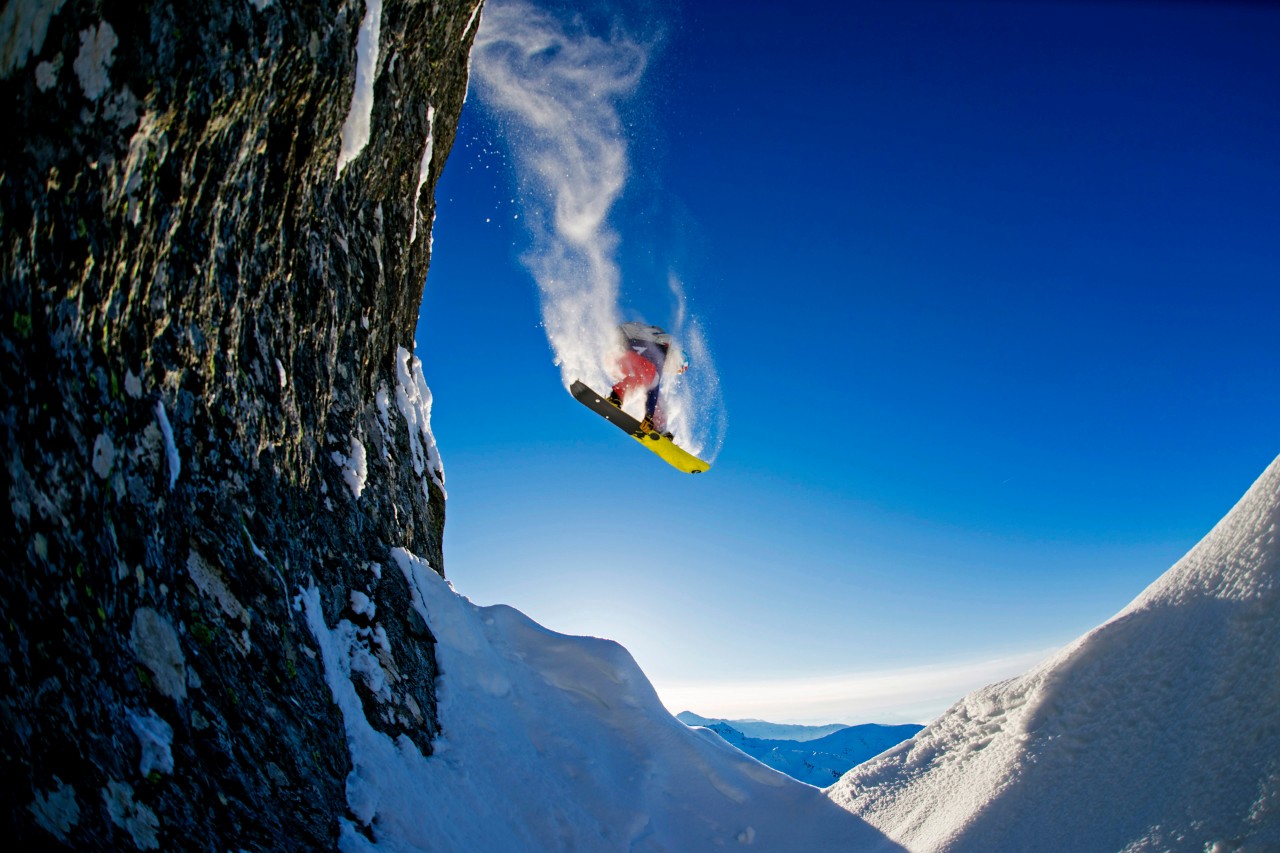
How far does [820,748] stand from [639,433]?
573 feet

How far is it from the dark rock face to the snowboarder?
10.4 m

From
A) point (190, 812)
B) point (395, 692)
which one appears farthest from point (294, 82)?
point (395, 692)

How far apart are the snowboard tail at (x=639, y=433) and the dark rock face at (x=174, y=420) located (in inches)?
373

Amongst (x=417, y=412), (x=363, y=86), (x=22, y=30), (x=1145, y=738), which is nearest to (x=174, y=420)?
(x=22, y=30)

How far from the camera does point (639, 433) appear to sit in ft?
57.0

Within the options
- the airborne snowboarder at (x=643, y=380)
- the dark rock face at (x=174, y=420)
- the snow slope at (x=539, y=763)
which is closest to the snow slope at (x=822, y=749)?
the airborne snowboarder at (x=643, y=380)

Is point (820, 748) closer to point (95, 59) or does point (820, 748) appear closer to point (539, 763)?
point (539, 763)

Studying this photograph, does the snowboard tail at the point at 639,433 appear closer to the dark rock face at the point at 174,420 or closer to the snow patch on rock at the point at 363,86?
the dark rock face at the point at 174,420

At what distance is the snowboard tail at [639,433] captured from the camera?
16.7 metres

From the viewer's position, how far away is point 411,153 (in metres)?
9.19

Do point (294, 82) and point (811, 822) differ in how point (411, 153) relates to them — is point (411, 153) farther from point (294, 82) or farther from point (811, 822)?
point (811, 822)

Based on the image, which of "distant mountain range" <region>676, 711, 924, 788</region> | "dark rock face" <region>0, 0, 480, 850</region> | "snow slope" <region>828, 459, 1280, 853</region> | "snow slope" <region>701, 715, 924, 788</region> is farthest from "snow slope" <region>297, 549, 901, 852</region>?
"snow slope" <region>701, 715, 924, 788</region>

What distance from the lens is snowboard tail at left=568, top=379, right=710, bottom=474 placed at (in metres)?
16.7

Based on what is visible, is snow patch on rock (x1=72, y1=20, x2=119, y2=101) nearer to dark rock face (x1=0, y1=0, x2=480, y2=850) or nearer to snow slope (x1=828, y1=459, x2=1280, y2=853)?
dark rock face (x1=0, y1=0, x2=480, y2=850)
